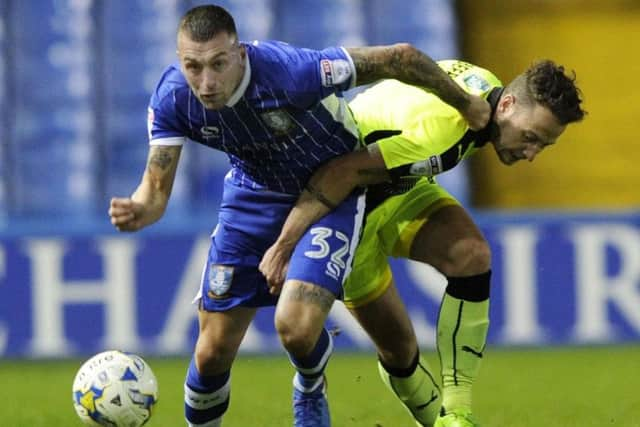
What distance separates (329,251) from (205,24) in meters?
1.03

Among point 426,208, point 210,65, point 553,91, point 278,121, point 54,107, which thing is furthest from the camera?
point 54,107

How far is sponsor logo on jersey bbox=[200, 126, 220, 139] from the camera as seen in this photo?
6.08 meters

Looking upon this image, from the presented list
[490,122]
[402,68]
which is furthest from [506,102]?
[402,68]

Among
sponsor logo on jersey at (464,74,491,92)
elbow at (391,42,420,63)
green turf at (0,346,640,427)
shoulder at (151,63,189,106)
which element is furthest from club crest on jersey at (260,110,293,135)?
green turf at (0,346,640,427)

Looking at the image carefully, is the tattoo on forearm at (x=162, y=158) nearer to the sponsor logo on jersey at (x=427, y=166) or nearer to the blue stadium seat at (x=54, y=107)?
the sponsor logo on jersey at (x=427, y=166)

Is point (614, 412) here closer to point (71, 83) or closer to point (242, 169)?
point (242, 169)

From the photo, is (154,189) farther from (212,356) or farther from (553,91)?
(553,91)

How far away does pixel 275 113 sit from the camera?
6020 millimetres

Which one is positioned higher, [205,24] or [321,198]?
[205,24]

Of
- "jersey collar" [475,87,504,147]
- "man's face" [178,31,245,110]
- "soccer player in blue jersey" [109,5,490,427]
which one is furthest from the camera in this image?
"jersey collar" [475,87,504,147]

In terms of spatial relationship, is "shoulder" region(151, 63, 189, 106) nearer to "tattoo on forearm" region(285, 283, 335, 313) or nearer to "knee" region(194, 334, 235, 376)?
"tattoo on forearm" region(285, 283, 335, 313)

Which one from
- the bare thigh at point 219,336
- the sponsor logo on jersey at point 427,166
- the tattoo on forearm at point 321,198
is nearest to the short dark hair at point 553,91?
the sponsor logo on jersey at point 427,166

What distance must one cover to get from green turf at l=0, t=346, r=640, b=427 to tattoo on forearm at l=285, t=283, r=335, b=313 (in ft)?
5.09

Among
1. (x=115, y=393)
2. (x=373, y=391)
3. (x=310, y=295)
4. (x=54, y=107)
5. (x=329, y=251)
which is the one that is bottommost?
(x=373, y=391)
